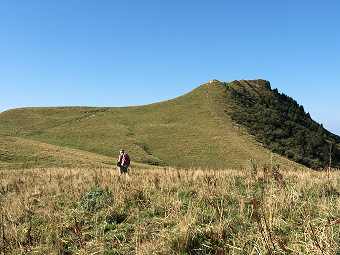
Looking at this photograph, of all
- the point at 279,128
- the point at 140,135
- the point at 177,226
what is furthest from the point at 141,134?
the point at 177,226

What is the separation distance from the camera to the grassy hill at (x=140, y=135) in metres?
38.6

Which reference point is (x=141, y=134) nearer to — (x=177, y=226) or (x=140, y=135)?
(x=140, y=135)

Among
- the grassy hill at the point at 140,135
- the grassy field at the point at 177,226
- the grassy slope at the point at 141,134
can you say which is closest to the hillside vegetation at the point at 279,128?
the grassy hill at the point at 140,135

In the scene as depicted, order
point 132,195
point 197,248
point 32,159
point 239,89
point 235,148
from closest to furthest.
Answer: point 197,248 → point 132,195 → point 32,159 → point 235,148 → point 239,89

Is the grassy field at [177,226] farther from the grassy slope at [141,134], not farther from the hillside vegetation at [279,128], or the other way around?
the hillside vegetation at [279,128]

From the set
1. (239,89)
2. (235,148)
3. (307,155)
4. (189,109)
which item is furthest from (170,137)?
(239,89)

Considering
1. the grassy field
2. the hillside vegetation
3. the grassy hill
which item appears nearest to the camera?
the grassy field

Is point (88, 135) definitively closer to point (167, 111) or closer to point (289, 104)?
point (167, 111)

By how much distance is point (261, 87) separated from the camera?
9769cm

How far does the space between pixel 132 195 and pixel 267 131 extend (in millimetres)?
63140

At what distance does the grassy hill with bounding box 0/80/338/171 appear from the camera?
3862 cm

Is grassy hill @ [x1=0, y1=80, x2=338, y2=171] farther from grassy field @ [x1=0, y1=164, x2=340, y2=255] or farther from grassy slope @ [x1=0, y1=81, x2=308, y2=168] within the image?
grassy field @ [x1=0, y1=164, x2=340, y2=255]

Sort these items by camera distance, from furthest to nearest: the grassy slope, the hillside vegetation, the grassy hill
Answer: the hillside vegetation
the grassy slope
the grassy hill

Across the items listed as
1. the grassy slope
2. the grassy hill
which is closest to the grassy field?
the grassy slope
